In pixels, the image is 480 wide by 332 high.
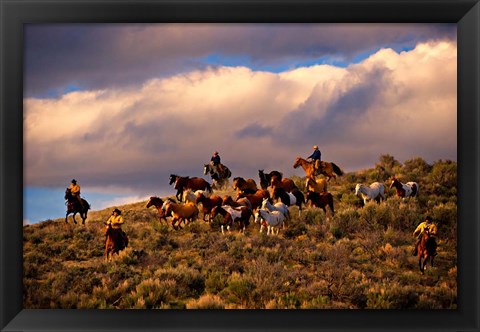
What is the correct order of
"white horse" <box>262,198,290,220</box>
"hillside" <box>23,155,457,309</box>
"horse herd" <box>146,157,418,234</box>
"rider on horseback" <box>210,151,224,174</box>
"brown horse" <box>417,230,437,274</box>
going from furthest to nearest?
"white horse" <box>262,198,290,220</box> → "horse herd" <box>146,157,418,234</box> → "rider on horseback" <box>210,151,224,174</box> → "brown horse" <box>417,230,437,274</box> → "hillside" <box>23,155,457,309</box>

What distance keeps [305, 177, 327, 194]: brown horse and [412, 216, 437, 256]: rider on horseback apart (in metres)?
2.30

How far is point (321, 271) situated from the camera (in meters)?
15.3

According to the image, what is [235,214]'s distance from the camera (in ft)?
53.3

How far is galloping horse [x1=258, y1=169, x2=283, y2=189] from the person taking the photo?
52.3 ft

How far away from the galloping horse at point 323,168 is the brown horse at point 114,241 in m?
4.03

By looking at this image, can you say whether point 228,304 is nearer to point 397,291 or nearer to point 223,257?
point 223,257

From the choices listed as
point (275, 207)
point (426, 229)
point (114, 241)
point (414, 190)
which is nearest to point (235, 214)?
point (275, 207)

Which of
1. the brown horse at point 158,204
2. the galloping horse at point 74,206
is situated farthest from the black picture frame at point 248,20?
the brown horse at point 158,204

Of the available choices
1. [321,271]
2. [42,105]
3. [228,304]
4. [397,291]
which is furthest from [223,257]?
[42,105]

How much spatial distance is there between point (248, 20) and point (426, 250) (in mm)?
6102

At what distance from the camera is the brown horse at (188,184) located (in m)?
15.8

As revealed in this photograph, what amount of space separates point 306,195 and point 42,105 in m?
6.15

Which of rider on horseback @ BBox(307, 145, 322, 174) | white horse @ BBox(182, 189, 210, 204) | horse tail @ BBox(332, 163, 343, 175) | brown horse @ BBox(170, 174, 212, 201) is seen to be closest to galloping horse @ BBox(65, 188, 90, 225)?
brown horse @ BBox(170, 174, 212, 201)

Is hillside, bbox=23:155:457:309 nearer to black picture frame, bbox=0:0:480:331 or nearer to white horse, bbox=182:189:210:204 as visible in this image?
black picture frame, bbox=0:0:480:331
